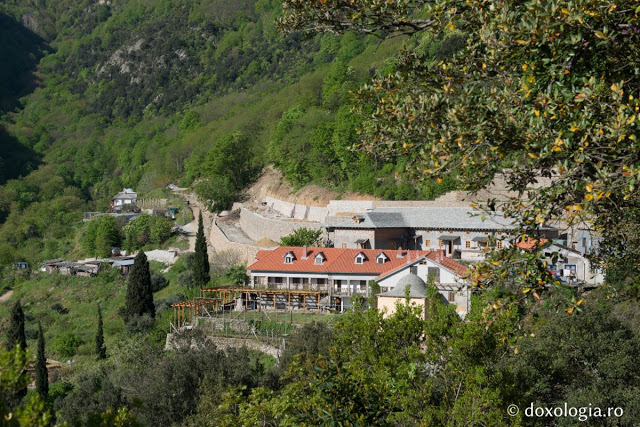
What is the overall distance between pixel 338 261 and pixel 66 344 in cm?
1515

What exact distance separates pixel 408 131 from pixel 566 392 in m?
9.36

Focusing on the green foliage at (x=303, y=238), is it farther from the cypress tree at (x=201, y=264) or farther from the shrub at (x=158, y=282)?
the shrub at (x=158, y=282)

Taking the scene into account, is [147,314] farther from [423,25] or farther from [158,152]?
[158,152]

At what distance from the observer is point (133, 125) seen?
11681cm

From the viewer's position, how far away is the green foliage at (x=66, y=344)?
119 ft

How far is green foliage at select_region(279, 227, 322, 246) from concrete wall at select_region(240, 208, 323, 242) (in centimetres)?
131

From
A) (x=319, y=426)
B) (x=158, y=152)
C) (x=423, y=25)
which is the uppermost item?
(x=158, y=152)

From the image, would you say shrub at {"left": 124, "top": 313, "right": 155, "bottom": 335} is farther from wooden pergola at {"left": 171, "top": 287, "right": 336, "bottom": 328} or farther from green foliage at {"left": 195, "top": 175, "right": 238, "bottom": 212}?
green foliage at {"left": 195, "top": 175, "right": 238, "bottom": 212}

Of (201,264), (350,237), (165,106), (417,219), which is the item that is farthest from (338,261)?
(165,106)

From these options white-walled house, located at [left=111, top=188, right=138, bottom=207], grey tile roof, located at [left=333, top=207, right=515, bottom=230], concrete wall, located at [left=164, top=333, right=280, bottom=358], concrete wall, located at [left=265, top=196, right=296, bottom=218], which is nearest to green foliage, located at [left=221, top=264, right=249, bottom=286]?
grey tile roof, located at [left=333, top=207, right=515, bottom=230]

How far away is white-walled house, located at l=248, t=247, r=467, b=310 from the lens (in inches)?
1215

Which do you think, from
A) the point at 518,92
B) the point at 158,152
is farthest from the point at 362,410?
the point at 158,152

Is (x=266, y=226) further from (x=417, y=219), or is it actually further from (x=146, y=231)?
(x=146, y=231)

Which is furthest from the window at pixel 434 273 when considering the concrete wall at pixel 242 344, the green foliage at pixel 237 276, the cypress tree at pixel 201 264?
the cypress tree at pixel 201 264
